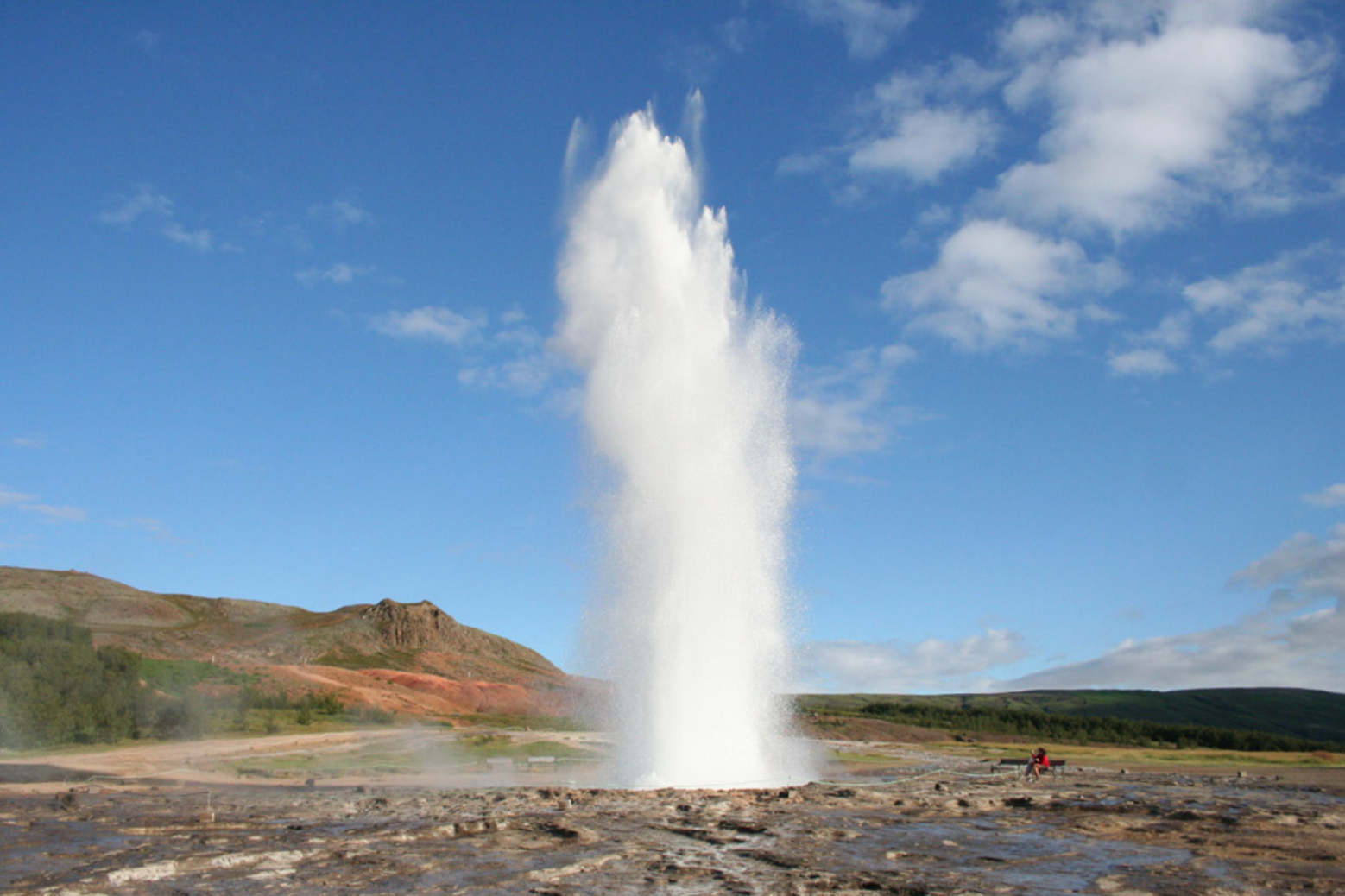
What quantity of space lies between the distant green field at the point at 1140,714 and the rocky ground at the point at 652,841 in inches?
2473

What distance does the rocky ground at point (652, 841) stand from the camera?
10180mm

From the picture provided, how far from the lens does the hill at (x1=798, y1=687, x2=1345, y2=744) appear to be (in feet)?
397

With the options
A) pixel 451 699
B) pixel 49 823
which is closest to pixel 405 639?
pixel 451 699

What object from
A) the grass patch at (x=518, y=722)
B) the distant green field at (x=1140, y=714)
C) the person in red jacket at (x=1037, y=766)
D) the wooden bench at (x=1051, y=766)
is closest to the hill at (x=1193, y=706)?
the distant green field at (x=1140, y=714)

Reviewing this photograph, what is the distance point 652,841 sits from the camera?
13031 millimetres

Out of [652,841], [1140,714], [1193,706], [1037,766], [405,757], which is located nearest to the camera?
[652,841]

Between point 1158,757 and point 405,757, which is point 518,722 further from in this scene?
point 1158,757

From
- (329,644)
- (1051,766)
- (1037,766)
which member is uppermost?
(329,644)

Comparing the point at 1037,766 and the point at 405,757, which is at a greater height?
the point at 1037,766

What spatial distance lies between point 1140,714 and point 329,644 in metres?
114

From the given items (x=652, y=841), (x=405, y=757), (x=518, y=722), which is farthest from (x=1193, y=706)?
(x=652, y=841)

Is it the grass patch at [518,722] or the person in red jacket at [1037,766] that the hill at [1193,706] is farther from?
the person in red jacket at [1037,766]

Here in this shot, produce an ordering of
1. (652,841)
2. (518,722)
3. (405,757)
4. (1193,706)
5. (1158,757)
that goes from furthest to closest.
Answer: (1193,706)
(518,722)
(1158,757)
(405,757)
(652,841)

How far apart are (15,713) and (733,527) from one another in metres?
29.4
